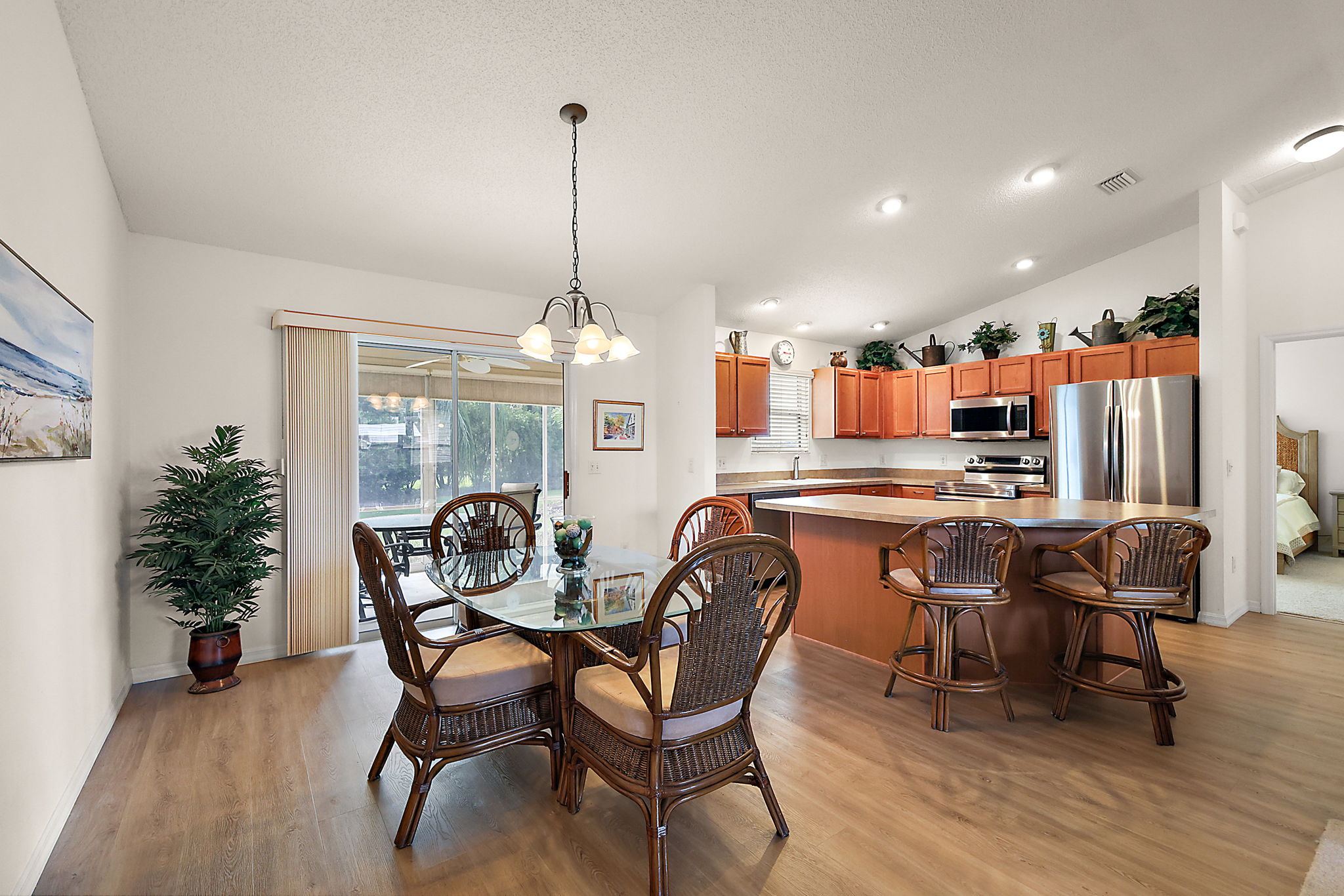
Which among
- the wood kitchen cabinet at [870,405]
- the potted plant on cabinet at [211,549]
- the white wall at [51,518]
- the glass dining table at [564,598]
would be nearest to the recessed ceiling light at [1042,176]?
the wood kitchen cabinet at [870,405]

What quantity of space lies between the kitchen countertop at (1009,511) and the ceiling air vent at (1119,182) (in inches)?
85.2

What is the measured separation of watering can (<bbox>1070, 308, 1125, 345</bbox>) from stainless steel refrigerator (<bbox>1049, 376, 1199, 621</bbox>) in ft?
1.56

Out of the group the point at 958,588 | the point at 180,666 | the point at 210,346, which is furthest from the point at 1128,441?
the point at 180,666

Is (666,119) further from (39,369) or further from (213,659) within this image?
(213,659)

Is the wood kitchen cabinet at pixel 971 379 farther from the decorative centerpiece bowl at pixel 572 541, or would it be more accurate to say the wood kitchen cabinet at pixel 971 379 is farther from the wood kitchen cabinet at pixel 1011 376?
the decorative centerpiece bowl at pixel 572 541

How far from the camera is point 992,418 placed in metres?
5.47

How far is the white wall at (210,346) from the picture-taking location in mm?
3252

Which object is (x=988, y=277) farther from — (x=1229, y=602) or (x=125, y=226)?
(x=125, y=226)

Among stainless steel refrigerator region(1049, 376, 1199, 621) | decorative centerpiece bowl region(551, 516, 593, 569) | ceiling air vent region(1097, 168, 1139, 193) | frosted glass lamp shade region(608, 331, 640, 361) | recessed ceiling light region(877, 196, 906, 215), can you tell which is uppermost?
ceiling air vent region(1097, 168, 1139, 193)

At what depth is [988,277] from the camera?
5.30 metres

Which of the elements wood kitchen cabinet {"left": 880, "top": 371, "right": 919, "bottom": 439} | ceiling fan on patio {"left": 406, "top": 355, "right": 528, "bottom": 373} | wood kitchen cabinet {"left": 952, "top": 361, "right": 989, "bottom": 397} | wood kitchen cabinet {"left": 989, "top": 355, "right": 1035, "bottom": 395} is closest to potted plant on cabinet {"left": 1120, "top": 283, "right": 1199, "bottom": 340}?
wood kitchen cabinet {"left": 989, "top": 355, "right": 1035, "bottom": 395}

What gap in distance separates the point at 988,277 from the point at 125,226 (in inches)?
240

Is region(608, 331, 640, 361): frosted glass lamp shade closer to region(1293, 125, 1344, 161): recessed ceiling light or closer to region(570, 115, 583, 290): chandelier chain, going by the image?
region(570, 115, 583, 290): chandelier chain

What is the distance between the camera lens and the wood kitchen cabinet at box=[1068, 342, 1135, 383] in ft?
15.5
